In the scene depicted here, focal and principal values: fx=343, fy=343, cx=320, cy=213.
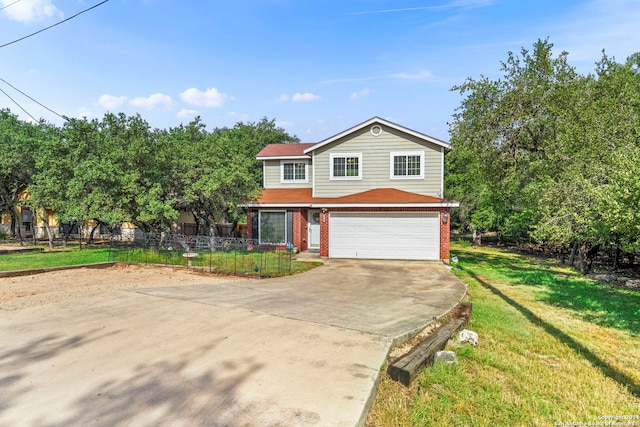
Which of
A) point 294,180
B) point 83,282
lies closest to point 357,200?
point 294,180

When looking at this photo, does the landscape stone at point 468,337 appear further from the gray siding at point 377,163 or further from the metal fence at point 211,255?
the gray siding at point 377,163

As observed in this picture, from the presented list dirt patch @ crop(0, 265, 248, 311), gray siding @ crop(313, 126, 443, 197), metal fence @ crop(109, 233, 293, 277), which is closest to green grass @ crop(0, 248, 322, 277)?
metal fence @ crop(109, 233, 293, 277)

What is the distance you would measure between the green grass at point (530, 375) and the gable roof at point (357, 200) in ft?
23.0

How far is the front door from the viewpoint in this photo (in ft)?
58.7

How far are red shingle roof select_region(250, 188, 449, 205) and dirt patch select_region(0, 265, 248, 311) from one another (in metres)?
6.61

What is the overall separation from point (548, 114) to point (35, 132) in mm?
27012

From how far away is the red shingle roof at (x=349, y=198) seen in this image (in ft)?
49.8

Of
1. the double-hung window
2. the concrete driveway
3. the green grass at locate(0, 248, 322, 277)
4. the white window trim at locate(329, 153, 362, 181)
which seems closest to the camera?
the concrete driveway

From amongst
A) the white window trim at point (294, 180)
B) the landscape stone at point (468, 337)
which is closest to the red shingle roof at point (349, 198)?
the white window trim at point (294, 180)

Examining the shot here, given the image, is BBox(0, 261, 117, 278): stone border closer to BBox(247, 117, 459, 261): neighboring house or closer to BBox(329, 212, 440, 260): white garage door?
BBox(247, 117, 459, 261): neighboring house

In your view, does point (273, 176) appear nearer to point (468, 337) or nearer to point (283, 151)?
point (283, 151)

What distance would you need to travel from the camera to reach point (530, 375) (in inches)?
176

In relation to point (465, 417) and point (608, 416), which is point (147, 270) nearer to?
point (465, 417)

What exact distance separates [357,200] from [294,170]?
547 cm
